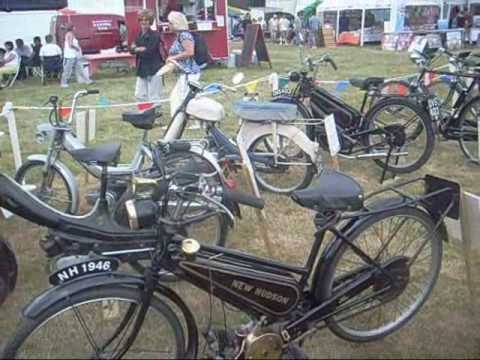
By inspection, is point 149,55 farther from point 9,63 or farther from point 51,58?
point 9,63

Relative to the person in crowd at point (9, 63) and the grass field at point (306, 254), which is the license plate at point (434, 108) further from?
the person in crowd at point (9, 63)

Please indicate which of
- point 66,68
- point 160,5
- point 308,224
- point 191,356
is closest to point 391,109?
point 308,224

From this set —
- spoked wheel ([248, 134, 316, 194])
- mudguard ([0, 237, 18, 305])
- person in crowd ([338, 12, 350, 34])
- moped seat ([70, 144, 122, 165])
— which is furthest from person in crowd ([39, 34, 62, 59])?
person in crowd ([338, 12, 350, 34])

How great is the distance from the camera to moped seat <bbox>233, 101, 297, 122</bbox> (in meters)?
4.19

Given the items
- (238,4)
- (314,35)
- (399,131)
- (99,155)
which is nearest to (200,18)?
(314,35)

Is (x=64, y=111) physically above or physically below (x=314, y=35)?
below

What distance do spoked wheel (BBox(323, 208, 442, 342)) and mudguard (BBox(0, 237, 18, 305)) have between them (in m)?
1.52

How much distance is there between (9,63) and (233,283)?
1150 centimetres

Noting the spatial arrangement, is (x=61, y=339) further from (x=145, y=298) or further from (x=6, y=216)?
(x=6, y=216)

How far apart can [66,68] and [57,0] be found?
269 inches

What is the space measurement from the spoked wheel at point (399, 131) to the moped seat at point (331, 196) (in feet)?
9.19

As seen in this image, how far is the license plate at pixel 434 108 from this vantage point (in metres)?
5.25

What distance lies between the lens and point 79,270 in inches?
76.4

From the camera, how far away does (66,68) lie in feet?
37.1
